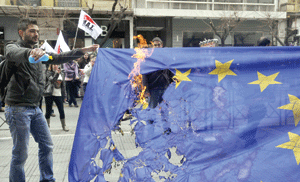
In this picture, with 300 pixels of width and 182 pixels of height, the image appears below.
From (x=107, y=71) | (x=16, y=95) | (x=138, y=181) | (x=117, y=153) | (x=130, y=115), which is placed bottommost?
(x=138, y=181)

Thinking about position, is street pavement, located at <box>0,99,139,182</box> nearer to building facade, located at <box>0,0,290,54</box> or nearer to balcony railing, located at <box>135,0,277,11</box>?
building facade, located at <box>0,0,290,54</box>

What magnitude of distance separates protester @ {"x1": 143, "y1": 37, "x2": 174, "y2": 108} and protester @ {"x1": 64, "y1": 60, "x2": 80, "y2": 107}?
8.32 meters

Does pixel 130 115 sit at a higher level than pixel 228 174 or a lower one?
higher

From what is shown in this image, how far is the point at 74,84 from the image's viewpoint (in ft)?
37.8

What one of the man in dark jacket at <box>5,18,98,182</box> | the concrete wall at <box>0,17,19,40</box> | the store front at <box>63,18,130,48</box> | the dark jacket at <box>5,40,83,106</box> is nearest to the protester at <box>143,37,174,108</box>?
the man in dark jacket at <box>5,18,98,182</box>

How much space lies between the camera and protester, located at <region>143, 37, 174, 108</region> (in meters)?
3.20

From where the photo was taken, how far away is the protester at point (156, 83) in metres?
3.20

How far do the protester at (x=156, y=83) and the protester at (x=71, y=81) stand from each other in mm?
8325

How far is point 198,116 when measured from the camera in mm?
3045

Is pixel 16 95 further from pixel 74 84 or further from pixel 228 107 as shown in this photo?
pixel 74 84

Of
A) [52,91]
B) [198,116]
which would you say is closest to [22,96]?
[198,116]

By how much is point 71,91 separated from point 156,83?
8447 mm

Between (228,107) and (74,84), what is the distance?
9.25m

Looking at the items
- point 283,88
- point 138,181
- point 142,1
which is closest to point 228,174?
point 138,181
